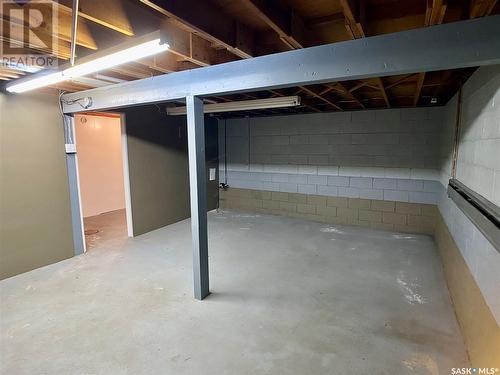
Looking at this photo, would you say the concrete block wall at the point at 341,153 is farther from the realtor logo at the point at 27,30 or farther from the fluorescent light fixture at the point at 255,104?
the realtor logo at the point at 27,30

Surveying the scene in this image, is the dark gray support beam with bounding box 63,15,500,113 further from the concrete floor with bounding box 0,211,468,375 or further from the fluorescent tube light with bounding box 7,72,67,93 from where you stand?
the concrete floor with bounding box 0,211,468,375

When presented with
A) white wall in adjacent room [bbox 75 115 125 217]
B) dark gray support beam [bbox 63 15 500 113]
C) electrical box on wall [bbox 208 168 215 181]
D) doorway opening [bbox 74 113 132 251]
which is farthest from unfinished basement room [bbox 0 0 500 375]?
electrical box on wall [bbox 208 168 215 181]

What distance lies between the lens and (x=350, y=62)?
1785 mm

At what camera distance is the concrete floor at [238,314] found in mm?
1998

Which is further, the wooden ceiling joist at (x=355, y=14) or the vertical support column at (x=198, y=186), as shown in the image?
the vertical support column at (x=198, y=186)

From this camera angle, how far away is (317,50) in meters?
1.89

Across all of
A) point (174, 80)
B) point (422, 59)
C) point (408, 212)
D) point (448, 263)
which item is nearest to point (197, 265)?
point (174, 80)

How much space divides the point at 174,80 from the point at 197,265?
5.85 ft

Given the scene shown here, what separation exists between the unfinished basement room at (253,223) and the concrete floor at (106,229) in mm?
78

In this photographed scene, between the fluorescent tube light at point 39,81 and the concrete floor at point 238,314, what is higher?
the fluorescent tube light at point 39,81

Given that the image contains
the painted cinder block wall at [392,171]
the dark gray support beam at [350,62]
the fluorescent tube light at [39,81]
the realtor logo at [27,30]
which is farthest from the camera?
the fluorescent tube light at [39,81]

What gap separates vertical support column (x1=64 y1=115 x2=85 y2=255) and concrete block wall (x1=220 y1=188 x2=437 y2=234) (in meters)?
3.48

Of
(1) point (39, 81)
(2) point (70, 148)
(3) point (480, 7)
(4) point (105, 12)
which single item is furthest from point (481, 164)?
(2) point (70, 148)

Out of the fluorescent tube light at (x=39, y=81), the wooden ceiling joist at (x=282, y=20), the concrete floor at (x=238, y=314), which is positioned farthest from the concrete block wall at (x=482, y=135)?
the fluorescent tube light at (x=39, y=81)
